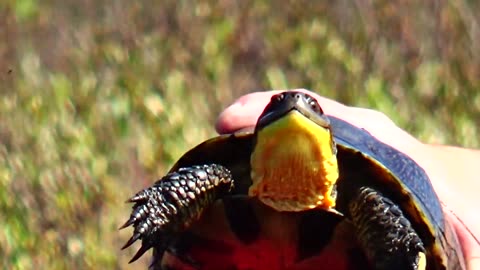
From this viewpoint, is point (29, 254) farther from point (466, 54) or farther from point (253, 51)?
point (466, 54)

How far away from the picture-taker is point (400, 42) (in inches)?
205

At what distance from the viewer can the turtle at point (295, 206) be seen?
248 cm

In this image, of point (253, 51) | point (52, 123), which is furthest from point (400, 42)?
point (52, 123)

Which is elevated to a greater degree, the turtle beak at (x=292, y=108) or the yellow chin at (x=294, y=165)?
the turtle beak at (x=292, y=108)

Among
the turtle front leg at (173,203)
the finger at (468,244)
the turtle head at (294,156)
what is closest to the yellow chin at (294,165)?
the turtle head at (294,156)

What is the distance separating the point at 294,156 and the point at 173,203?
258 mm

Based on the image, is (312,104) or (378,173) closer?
(312,104)

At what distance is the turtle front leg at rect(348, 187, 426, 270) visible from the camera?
97.6 inches

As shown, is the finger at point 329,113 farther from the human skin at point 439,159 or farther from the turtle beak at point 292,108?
the turtle beak at point 292,108

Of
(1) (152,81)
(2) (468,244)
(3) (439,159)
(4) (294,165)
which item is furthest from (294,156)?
(1) (152,81)

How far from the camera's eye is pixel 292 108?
2408mm

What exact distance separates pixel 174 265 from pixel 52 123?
6.17ft

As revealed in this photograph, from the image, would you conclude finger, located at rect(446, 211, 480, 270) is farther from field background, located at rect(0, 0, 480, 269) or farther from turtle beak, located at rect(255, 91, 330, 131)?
field background, located at rect(0, 0, 480, 269)

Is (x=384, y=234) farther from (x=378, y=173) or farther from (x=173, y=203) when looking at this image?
(x=173, y=203)
